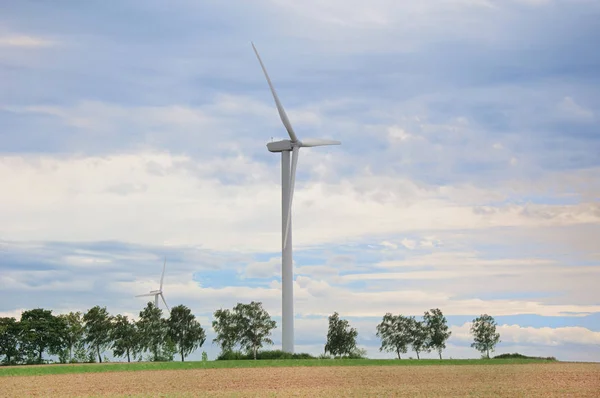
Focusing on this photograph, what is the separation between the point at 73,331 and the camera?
107 metres

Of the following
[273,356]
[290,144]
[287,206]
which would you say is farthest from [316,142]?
[273,356]

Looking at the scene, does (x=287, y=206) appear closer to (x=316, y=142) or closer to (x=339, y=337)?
(x=316, y=142)

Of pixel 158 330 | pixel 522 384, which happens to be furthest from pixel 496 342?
pixel 522 384

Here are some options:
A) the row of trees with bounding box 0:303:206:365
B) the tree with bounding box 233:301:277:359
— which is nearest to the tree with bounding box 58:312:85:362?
the row of trees with bounding box 0:303:206:365

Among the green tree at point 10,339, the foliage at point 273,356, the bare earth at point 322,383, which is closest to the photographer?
the bare earth at point 322,383

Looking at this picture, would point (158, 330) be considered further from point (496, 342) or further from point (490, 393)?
point (490, 393)

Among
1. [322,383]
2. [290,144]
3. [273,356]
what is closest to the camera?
[322,383]

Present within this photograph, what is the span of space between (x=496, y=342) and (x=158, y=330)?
52570 mm

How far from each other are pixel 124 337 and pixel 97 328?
14.0ft

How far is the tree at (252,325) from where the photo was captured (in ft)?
316

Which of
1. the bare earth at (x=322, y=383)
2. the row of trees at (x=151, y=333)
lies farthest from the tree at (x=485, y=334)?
the bare earth at (x=322, y=383)

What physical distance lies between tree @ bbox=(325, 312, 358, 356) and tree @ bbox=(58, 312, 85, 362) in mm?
36873

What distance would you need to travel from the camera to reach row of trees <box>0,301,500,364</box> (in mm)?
103688

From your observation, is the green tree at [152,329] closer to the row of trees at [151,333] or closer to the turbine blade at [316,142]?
the row of trees at [151,333]
